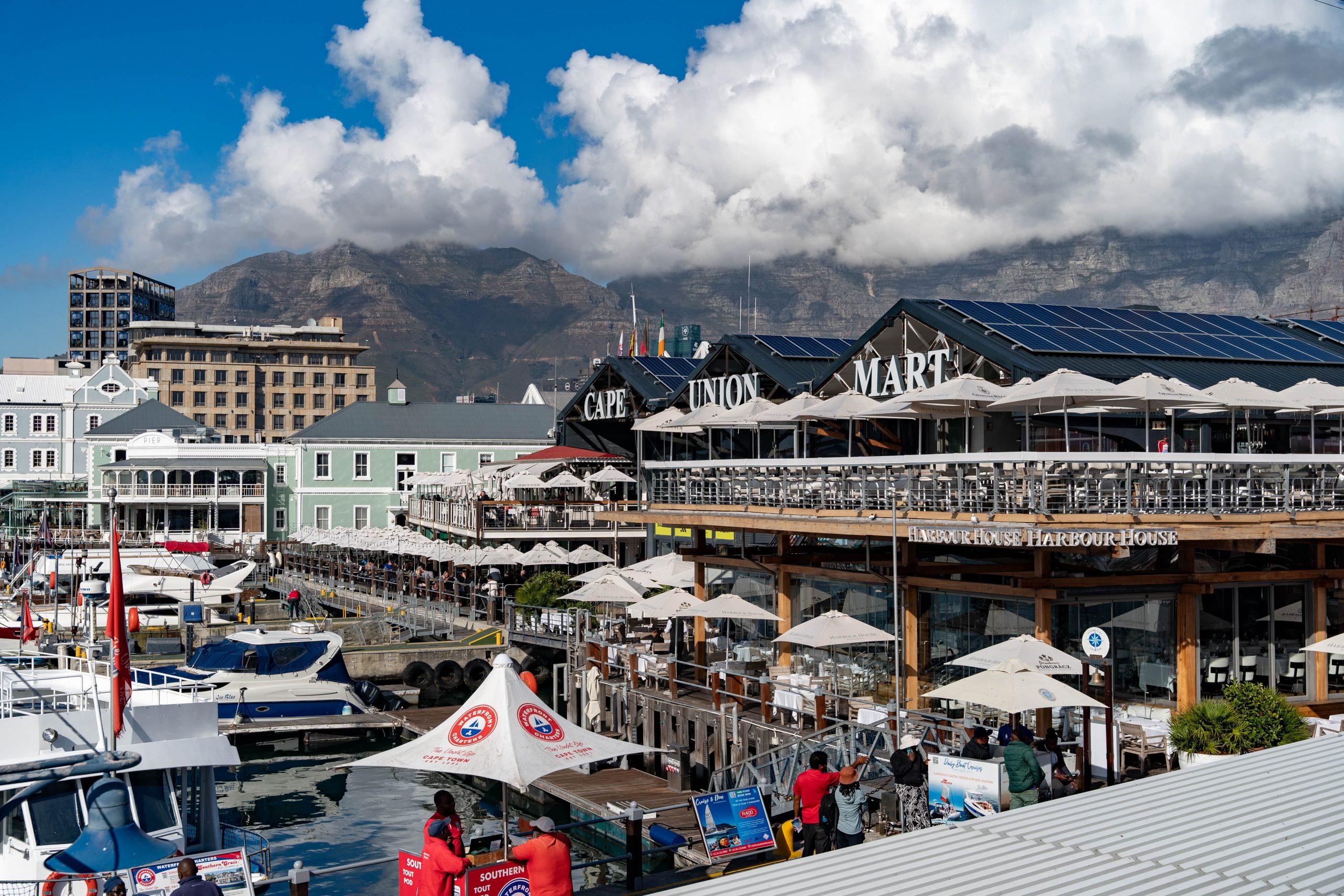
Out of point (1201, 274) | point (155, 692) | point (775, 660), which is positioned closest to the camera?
point (155, 692)

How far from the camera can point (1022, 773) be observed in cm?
1580

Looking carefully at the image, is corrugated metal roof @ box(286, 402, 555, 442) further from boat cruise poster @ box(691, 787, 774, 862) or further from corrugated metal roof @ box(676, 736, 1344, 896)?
corrugated metal roof @ box(676, 736, 1344, 896)

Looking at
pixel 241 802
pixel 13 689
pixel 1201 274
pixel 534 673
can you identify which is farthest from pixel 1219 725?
pixel 1201 274

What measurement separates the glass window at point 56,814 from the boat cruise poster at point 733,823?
298 inches

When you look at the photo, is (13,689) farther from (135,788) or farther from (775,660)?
(775,660)

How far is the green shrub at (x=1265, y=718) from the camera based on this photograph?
19.3 m

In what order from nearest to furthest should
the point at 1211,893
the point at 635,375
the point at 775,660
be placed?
the point at 1211,893, the point at 775,660, the point at 635,375

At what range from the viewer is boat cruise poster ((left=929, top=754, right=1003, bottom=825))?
15.4 m

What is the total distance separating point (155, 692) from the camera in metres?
21.7

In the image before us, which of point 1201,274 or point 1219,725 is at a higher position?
point 1201,274

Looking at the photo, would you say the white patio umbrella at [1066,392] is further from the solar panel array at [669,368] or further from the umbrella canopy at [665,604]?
the solar panel array at [669,368]

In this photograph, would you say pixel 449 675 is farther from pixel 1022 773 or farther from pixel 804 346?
pixel 1022 773

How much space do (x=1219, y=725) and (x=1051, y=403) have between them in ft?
22.5

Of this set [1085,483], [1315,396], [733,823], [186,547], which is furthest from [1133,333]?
[186,547]
